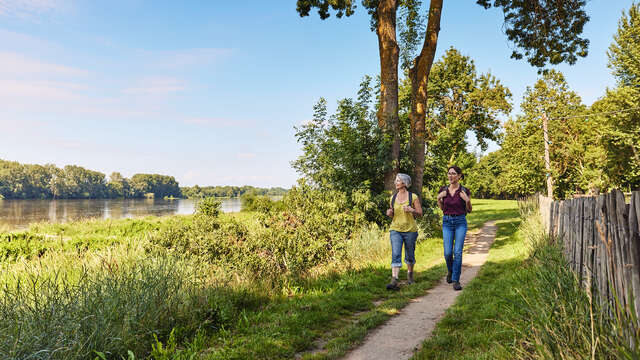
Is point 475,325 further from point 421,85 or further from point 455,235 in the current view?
point 421,85

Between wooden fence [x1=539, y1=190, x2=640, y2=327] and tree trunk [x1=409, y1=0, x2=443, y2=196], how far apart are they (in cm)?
1021

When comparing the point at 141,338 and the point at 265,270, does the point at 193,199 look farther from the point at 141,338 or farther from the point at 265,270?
the point at 141,338

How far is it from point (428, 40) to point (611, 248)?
1237cm

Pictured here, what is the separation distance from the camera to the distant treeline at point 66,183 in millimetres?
Result: 130750

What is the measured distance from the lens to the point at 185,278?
6195 millimetres

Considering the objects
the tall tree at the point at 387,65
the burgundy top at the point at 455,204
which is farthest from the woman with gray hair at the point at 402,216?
the tall tree at the point at 387,65

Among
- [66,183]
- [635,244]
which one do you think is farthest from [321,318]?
[66,183]

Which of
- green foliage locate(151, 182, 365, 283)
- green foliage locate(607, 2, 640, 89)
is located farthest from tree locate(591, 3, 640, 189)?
green foliage locate(151, 182, 365, 283)

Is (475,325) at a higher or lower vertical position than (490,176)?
lower

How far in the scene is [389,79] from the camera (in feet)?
42.5

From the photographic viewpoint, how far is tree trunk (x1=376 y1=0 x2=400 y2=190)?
12.8 metres

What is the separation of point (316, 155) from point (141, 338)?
456 inches

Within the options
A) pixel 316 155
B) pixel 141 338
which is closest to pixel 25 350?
pixel 141 338

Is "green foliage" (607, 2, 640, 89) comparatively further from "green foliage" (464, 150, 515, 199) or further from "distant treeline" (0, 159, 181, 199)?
"distant treeline" (0, 159, 181, 199)
